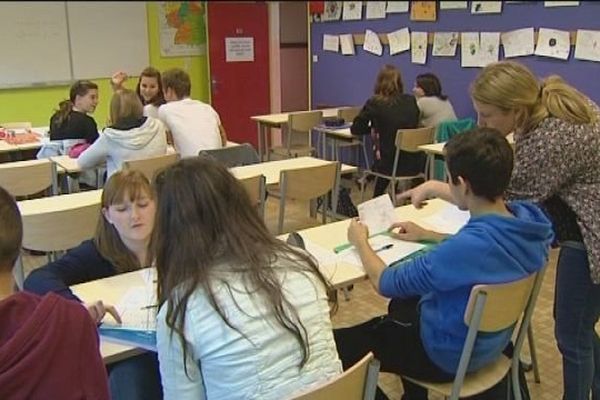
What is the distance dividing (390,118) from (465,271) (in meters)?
3.32

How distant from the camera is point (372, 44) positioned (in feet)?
20.9

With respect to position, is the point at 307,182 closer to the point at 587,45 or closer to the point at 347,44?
the point at 587,45

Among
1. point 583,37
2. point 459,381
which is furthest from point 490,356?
point 583,37

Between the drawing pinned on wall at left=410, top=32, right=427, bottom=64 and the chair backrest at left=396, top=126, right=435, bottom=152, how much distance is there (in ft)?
4.42

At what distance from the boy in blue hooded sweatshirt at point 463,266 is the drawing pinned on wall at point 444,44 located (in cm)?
405

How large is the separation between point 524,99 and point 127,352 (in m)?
1.33

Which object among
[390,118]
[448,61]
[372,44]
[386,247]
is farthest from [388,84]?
[386,247]

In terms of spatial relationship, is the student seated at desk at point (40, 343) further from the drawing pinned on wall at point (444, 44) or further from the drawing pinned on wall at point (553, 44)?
the drawing pinned on wall at point (444, 44)

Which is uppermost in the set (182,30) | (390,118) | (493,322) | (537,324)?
(182,30)

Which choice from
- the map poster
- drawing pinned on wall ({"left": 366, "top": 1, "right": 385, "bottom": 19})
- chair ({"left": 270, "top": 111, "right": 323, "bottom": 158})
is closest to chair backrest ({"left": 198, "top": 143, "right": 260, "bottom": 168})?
chair ({"left": 270, "top": 111, "right": 323, "bottom": 158})

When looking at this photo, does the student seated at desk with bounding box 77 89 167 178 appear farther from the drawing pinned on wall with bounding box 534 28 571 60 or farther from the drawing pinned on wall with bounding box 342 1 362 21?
the drawing pinned on wall with bounding box 342 1 362 21

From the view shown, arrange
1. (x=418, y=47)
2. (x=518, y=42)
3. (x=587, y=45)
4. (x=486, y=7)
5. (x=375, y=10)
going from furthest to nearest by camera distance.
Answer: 1. (x=375, y=10)
2. (x=418, y=47)
3. (x=486, y=7)
4. (x=518, y=42)
5. (x=587, y=45)

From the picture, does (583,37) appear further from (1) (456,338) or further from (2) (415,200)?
(1) (456,338)

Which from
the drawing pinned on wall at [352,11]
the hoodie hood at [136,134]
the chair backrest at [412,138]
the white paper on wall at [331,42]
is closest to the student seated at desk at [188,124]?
the hoodie hood at [136,134]
